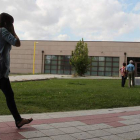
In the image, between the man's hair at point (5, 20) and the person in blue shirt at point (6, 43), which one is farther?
the man's hair at point (5, 20)

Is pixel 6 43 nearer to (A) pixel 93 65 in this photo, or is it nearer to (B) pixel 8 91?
(B) pixel 8 91

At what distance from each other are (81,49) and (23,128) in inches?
1092

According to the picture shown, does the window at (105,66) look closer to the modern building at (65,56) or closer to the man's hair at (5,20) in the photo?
the modern building at (65,56)

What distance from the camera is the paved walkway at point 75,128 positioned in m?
3.94

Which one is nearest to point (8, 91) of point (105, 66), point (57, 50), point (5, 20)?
point (5, 20)

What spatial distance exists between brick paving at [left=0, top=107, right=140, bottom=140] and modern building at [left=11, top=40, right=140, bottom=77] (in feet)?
116

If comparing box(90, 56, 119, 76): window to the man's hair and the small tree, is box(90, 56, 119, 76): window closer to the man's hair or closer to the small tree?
the small tree

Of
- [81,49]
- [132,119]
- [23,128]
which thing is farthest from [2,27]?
[81,49]

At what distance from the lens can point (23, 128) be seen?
4344 millimetres

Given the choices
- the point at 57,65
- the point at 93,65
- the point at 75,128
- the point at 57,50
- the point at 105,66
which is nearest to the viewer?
the point at 75,128

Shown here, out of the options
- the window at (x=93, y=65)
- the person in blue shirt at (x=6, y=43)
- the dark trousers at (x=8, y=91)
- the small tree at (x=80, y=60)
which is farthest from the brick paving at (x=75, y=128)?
the window at (x=93, y=65)

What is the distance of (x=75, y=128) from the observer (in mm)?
4504

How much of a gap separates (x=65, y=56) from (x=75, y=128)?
38.3m

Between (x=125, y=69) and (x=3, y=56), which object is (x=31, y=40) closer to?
(x=125, y=69)
